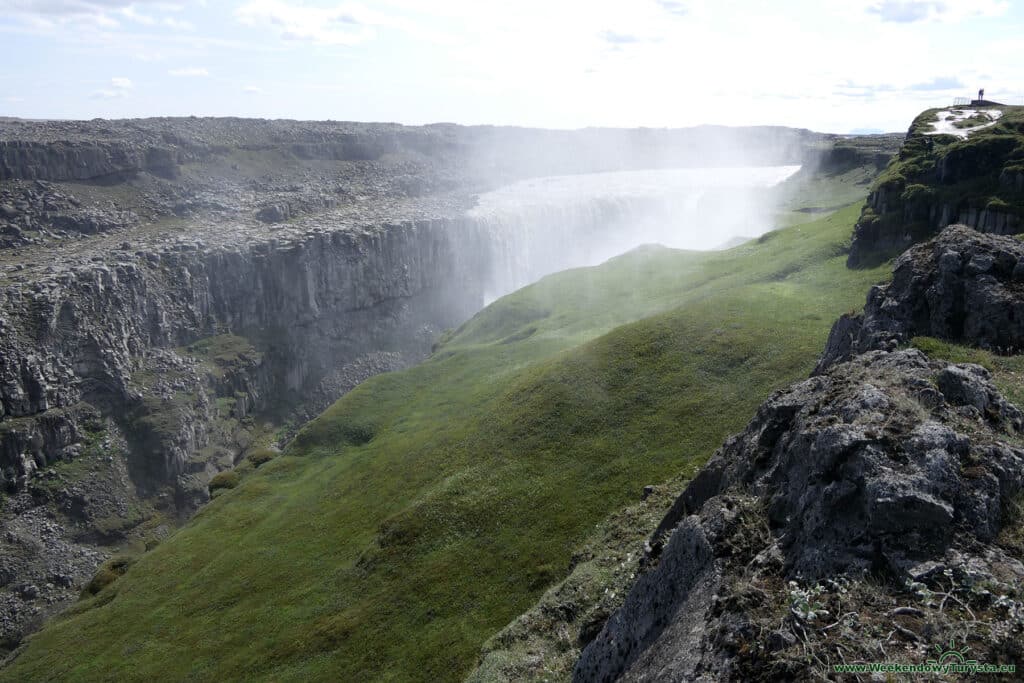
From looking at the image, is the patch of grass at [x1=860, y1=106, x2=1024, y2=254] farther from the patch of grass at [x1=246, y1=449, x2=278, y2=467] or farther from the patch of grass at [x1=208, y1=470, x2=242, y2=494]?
the patch of grass at [x1=246, y1=449, x2=278, y2=467]

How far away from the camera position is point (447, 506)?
46.8 m

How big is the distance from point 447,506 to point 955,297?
1341 inches

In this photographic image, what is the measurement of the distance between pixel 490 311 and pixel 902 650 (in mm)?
98086

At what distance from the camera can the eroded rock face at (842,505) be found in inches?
475

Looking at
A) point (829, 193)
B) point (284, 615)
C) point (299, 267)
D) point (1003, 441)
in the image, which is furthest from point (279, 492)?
point (829, 193)

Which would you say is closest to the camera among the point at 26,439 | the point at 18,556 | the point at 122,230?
the point at 18,556

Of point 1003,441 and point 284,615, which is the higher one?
point 1003,441

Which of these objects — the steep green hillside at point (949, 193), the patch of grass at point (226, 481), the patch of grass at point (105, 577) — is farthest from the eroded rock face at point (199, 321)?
the steep green hillside at point (949, 193)

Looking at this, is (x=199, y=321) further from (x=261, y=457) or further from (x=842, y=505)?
(x=842, y=505)

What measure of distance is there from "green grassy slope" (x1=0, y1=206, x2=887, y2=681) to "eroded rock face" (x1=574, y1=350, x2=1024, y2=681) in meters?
21.7

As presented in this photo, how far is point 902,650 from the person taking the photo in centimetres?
1018

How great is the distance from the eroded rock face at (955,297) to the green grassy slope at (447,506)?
19641 mm

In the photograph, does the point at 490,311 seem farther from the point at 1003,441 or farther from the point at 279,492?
the point at 1003,441

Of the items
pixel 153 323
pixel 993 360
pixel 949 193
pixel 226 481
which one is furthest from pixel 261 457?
pixel 993 360
